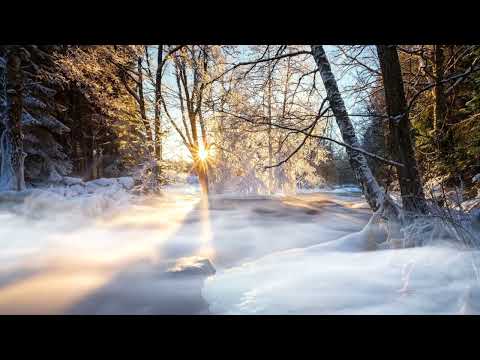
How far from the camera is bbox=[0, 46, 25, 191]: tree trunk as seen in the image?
4.13 metres

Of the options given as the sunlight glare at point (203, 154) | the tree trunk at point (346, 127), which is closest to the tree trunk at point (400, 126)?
the tree trunk at point (346, 127)

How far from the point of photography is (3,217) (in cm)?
367

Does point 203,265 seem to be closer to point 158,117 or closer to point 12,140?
point 12,140

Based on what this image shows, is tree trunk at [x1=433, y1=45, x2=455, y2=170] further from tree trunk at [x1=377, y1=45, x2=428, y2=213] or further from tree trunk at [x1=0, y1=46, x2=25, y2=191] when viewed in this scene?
tree trunk at [x1=0, y1=46, x2=25, y2=191]

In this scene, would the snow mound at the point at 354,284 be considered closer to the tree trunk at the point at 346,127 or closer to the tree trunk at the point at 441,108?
the tree trunk at the point at 346,127

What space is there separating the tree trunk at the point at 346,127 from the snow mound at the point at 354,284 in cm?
79

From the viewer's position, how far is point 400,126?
2.85 metres

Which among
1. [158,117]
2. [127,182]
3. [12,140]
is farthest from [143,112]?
[12,140]

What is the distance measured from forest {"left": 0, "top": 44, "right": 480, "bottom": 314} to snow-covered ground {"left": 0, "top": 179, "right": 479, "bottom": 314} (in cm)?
2

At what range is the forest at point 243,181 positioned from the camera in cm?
184

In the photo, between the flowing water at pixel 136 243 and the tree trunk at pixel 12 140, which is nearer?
the flowing water at pixel 136 243
